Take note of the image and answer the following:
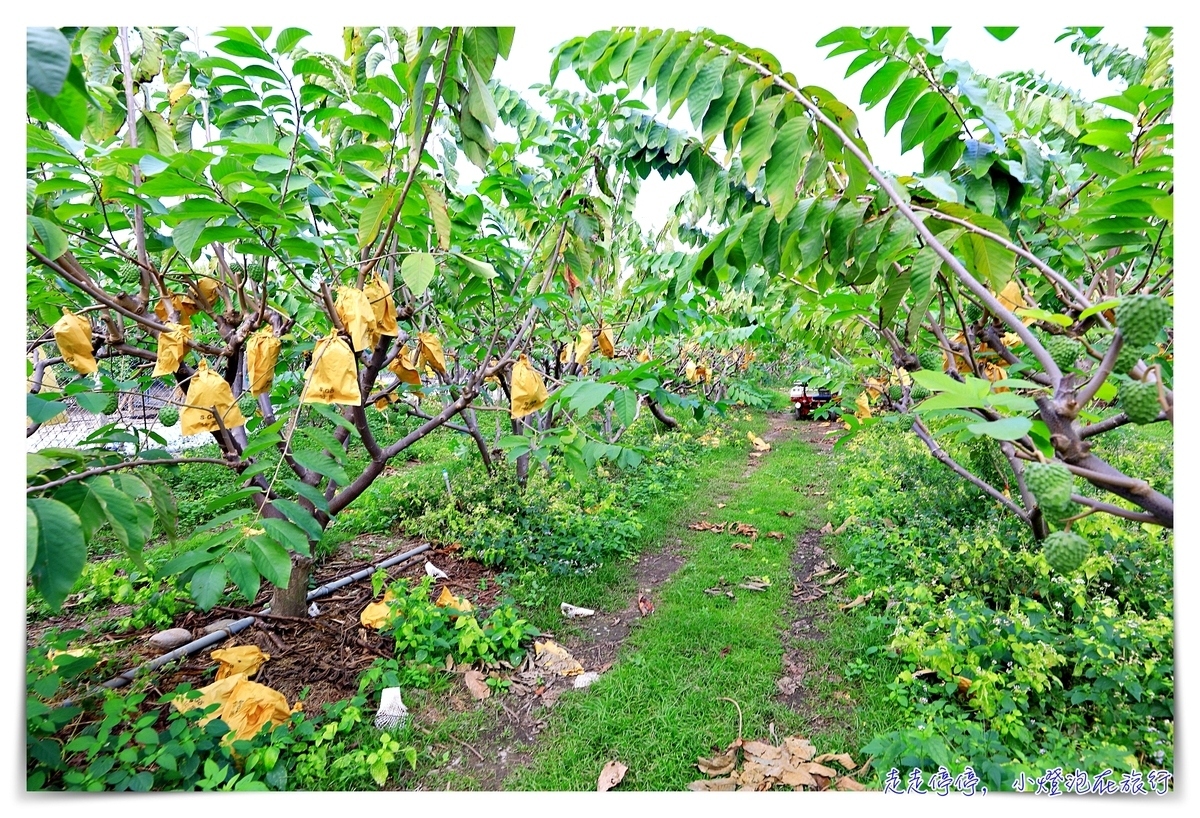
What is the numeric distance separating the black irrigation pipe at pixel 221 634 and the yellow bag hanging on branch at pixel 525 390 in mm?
1520

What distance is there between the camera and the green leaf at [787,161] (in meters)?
1.25

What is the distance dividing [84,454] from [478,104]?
48.7 inches

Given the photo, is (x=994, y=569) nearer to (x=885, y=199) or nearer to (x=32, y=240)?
(x=885, y=199)

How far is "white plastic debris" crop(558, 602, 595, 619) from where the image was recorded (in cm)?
302

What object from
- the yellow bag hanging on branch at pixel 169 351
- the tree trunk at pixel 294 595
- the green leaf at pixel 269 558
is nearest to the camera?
the green leaf at pixel 269 558

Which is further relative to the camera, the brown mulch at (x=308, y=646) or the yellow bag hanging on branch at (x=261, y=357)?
the brown mulch at (x=308, y=646)

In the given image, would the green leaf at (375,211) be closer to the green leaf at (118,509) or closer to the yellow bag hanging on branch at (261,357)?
the yellow bag hanging on branch at (261,357)

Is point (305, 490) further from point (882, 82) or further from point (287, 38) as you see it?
point (882, 82)

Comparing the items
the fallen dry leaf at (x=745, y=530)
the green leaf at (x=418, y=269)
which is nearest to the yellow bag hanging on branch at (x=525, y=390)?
the green leaf at (x=418, y=269)

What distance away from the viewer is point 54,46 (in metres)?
0.73

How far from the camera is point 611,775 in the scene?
76.2 inches

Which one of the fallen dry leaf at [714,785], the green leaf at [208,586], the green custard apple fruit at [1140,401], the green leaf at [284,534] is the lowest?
the fallen dry leaf at [714,785]

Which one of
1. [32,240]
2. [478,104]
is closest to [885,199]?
[478,104]

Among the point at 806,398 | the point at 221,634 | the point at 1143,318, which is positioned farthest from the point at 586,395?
the point at 806,398
